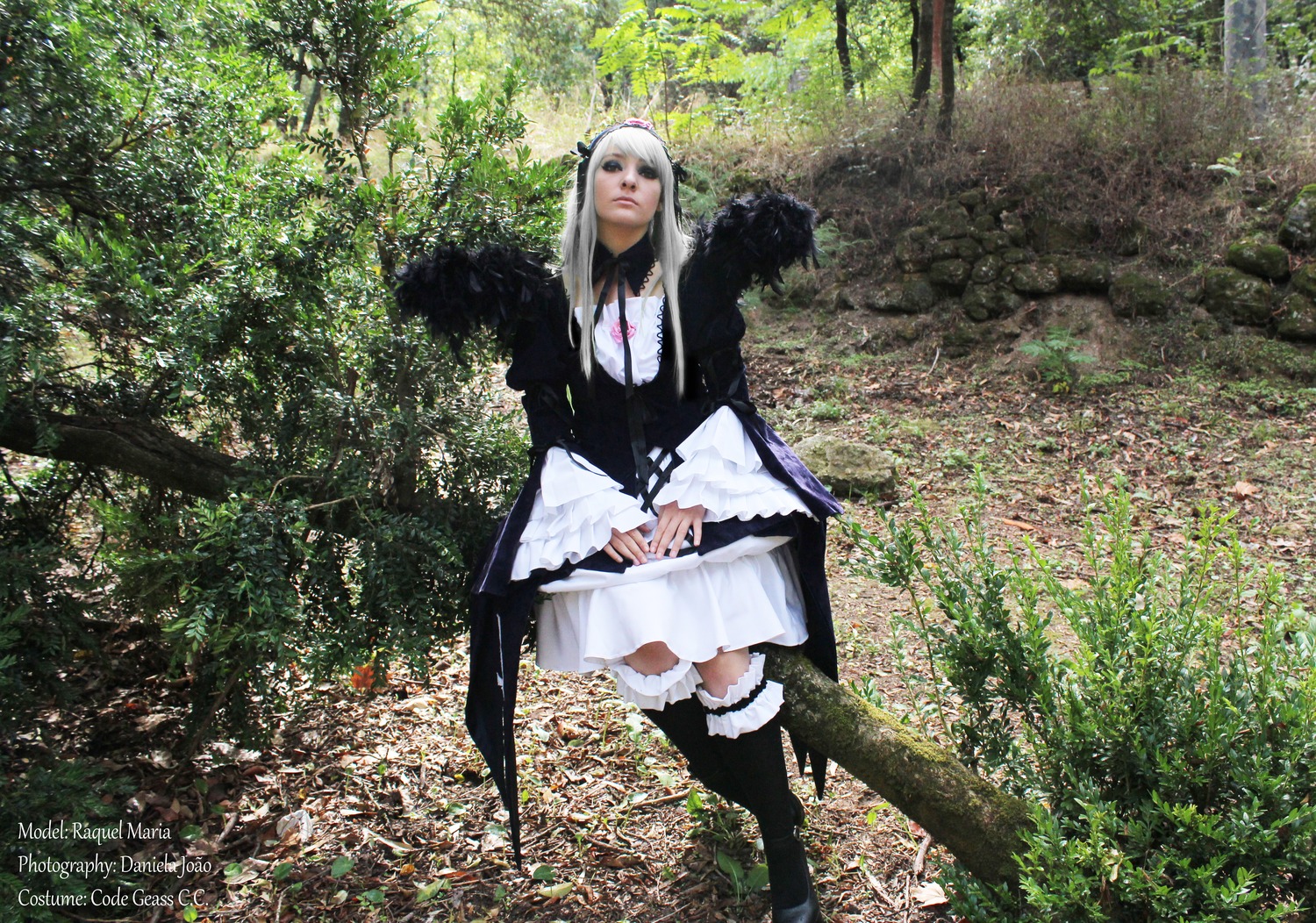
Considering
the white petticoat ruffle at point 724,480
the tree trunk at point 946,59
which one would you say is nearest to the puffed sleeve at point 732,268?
the white petticoat ruffle at point 724,480

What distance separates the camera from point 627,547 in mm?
2014

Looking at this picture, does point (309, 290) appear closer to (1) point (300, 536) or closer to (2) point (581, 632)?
(1) point (300, 536)

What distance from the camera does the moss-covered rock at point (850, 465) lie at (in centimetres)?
468

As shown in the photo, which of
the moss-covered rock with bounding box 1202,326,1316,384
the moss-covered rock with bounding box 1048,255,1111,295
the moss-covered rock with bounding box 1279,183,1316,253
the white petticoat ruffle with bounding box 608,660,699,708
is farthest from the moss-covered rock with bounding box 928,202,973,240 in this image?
the white petticoat ruffle with bounding box 608,660,699,708

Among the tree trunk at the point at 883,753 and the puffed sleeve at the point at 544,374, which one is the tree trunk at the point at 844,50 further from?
the tree trunk at the point at 883,753

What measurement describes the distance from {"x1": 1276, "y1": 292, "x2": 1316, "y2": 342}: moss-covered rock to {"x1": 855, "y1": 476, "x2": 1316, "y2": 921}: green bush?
475cm

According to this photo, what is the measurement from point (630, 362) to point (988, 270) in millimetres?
5203

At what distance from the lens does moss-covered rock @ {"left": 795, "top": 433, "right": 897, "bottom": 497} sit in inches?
184

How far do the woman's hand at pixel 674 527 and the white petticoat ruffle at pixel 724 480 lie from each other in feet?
0.06

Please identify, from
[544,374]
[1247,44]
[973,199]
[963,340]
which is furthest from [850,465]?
[1247,44]

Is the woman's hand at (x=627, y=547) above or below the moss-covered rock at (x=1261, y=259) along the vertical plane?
below

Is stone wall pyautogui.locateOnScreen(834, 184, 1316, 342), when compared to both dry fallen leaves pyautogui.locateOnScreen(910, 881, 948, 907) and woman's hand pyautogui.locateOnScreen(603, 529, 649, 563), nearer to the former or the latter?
dry fallen leaves pyautogui.locateOnScreen(910, 881, 948, 907)

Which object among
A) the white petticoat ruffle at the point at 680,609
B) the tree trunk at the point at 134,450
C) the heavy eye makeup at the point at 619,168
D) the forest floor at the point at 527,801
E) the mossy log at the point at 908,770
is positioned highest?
the heavy eye makeup at the point at 619,168

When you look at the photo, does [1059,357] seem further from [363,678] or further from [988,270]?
[363,678]
